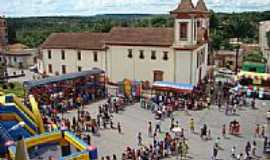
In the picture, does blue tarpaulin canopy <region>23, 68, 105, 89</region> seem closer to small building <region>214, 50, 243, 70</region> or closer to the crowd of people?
the crowd of people

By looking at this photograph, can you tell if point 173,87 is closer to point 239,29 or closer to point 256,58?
point 256,58

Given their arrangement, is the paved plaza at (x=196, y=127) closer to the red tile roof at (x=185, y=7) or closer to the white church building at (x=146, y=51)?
the white church building at (x=146, y=51)

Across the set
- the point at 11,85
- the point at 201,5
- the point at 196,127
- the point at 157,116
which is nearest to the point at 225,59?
the point at 201,5

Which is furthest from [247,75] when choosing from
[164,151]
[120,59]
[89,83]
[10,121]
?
[10,121]

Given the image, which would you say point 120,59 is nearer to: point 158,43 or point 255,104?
point 158,43

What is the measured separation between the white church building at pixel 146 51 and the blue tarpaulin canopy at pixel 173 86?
220 cm

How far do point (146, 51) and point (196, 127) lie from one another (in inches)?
506

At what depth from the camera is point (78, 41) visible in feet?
141

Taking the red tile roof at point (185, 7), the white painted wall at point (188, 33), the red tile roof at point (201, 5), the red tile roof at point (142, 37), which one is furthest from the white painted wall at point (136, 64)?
the red tile roof at point (201, 5)

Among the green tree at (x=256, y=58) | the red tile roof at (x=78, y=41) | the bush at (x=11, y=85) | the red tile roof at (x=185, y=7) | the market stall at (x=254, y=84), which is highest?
the red tile roof at (x=185, y=7)

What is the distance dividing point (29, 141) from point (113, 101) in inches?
514

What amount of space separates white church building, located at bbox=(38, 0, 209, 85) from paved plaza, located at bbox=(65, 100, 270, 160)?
5.84 m

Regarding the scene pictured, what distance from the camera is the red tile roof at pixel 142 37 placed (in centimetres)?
3729

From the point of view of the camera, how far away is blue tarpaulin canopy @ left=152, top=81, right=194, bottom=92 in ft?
109
